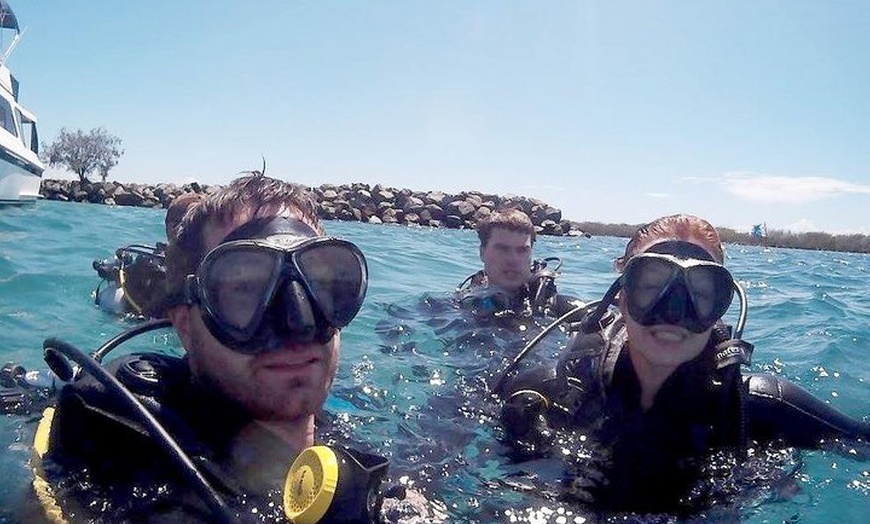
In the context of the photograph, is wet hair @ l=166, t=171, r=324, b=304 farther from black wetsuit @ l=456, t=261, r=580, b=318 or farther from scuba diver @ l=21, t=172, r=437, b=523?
black wetsuit @ l=456, t=261, r=580, b=318

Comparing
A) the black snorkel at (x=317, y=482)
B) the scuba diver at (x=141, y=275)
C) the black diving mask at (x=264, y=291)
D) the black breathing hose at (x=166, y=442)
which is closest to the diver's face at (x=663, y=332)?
the black diving mask at (x=264, y=291)

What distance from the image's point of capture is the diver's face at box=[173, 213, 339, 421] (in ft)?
6.32

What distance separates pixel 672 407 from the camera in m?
3.10

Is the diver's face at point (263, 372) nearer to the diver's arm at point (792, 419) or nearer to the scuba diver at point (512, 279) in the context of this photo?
the diver's arm at point (792, 419)

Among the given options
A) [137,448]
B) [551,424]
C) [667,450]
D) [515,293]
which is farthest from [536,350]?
[137,448]

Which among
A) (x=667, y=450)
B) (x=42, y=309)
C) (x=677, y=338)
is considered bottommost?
(x=42, y=309)

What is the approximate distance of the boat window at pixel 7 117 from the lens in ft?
57.3

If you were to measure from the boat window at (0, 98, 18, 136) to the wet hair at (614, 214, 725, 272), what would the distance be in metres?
18.6

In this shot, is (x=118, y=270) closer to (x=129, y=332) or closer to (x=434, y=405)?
(x=434, y=405)

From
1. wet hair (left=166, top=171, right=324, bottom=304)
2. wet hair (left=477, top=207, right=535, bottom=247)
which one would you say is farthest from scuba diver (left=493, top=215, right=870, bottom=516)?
wet hair (left=477, top=207, right=535, bottom=247)

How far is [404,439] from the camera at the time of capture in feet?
11.7

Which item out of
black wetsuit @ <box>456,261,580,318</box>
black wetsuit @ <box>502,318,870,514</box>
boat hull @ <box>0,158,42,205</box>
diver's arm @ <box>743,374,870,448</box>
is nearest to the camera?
black wetsuit @ <box>502,318,870,514</box>

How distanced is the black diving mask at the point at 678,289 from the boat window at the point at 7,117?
18.8 m

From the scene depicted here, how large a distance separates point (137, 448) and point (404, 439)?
194 centimetres
